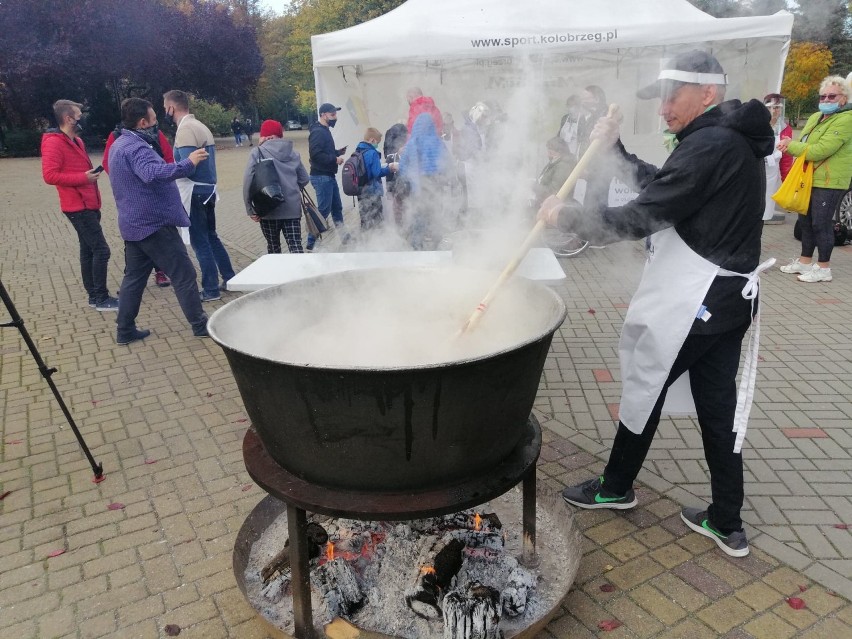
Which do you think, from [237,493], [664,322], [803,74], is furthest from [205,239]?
[803,74]

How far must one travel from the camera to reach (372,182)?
7.14 metres

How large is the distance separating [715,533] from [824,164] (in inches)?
194

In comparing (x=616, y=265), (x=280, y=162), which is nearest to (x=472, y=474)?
(x=280, y=162)

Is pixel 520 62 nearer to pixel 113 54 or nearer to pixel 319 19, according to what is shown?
pixel 319 19

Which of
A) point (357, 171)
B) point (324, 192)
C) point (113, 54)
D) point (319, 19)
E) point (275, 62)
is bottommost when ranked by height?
point (324, 192)

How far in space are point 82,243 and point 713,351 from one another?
19.6 ft

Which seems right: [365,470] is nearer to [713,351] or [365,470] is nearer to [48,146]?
[713,351]

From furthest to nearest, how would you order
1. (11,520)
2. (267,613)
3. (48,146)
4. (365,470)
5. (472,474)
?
(48,146)
(11,520)
(267,613)
(472,474)
(365,470)

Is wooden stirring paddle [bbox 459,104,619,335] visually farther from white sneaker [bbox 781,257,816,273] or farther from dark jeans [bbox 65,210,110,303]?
white sneaker [bbox 781,257,816,273]

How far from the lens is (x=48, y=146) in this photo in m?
5.27

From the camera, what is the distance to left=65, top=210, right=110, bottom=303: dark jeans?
5.62 meters

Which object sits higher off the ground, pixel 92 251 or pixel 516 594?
pixel 92 251

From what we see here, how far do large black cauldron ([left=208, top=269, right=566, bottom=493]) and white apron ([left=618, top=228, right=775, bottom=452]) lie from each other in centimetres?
56

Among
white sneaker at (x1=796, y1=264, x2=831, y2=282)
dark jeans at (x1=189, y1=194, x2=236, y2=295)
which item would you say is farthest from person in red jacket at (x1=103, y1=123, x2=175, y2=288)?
white sneaker at (x1=796, y1=264, x2=831, y2=282)
